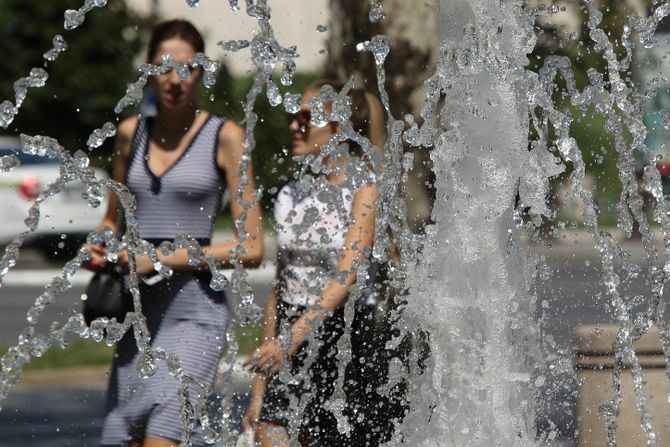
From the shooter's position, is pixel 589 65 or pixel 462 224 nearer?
pixel 462 224

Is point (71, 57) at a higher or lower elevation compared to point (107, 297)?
higher

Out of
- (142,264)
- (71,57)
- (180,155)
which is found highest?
(71,57)

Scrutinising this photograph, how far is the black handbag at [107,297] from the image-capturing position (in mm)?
4395

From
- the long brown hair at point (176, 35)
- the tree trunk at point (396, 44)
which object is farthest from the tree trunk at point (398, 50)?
the long brown hair at point (176, 35)

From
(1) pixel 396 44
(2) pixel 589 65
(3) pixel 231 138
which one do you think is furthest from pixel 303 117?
(2) pixel 589 65

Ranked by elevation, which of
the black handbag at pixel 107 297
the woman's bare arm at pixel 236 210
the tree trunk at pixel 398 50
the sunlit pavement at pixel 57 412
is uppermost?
the tree trunk at pixel 398 50

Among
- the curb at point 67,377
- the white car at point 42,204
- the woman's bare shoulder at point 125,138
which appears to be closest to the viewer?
the woman's bare shoulder at point 125,138

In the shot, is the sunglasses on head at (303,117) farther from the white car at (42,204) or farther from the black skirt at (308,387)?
the white car at (42,204)

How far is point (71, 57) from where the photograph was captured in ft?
73.4

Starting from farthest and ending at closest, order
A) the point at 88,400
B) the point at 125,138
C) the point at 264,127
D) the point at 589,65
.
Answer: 1. the point at 264,127
2. the point at 589,65
3. the point at 88,400
4. the point at 125,138

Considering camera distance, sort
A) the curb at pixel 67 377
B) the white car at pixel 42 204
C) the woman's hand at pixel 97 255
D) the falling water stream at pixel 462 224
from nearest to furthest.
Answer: the falling water stream at pixel 462 224 → the woman's hand at pixel 97 255 → the curb at pixel 67 377 → the white car at pixel 42 204

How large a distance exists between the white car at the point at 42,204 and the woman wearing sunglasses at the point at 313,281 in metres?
12.8

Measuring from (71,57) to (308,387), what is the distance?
18.7 m

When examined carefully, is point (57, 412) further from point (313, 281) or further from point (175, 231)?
point (313, 281)
